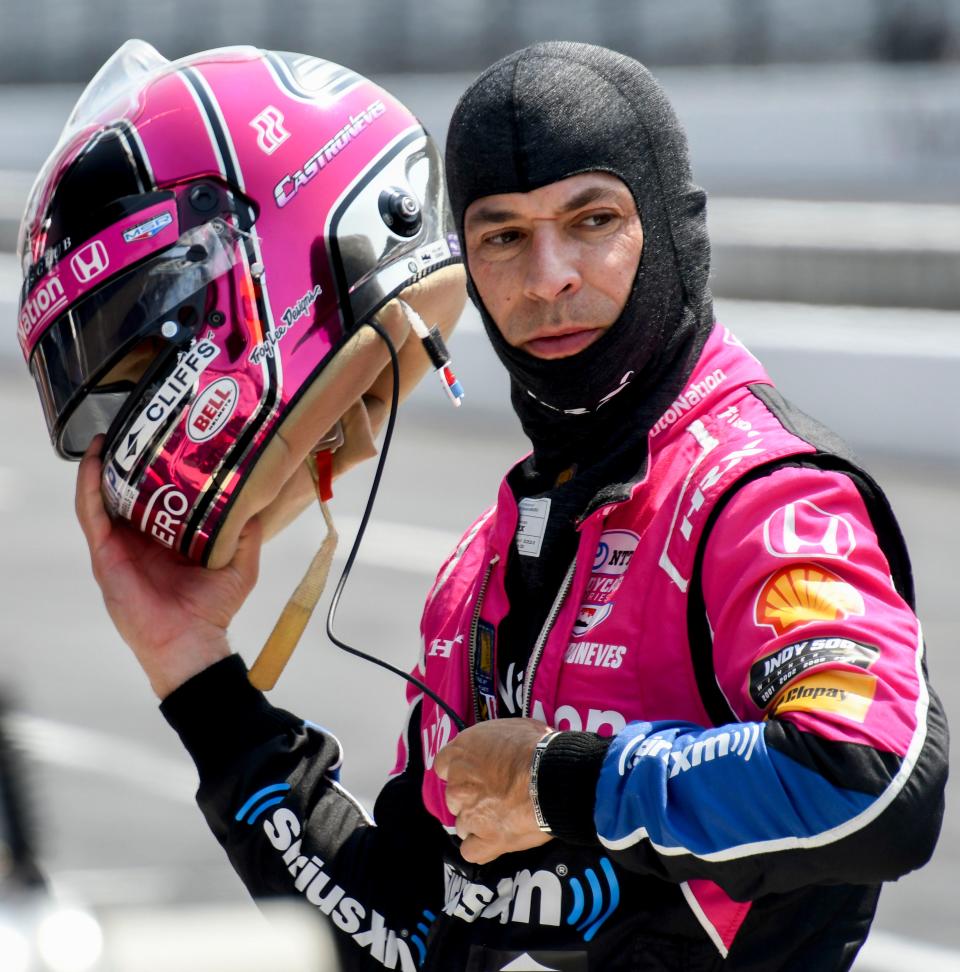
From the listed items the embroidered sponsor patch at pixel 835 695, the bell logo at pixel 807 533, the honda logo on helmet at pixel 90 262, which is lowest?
the embroidered sponsor patch at pixel 835 695

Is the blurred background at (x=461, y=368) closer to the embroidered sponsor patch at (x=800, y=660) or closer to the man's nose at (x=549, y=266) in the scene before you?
the embroidered sponsor patch at (x=800, y=660)

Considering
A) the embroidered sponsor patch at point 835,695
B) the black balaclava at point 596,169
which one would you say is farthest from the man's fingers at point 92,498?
the embroidered sponsor patch at point 835,695

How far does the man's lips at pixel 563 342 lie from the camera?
6.34 feet

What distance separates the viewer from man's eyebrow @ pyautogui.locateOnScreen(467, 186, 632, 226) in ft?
6.23

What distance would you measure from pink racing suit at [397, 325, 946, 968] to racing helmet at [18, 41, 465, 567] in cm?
44

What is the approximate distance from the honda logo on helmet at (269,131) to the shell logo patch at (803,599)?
3.08 ft

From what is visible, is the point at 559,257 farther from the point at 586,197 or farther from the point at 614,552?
the point at 614,552

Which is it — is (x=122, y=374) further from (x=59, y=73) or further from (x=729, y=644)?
(x=59, y=73)

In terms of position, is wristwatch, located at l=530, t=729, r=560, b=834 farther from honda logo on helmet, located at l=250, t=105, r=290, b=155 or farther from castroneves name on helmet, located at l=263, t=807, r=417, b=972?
honda logo on helmet, located at l=250, t=105, r=290, b=155

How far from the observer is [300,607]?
7.82ft

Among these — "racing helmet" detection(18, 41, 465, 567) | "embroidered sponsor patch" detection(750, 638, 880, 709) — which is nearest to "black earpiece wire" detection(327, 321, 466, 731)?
"racing helmet" detection(18, 41, 465, 567)

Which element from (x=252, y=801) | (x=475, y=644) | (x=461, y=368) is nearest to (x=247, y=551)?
(x=252, y=801)

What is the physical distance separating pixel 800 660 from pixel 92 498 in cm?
107

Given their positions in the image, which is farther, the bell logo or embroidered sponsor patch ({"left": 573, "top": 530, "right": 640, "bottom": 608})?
embroidered sponsor patch ({"left": 573, "top": 530, "right": 640, "bottom": 608})
